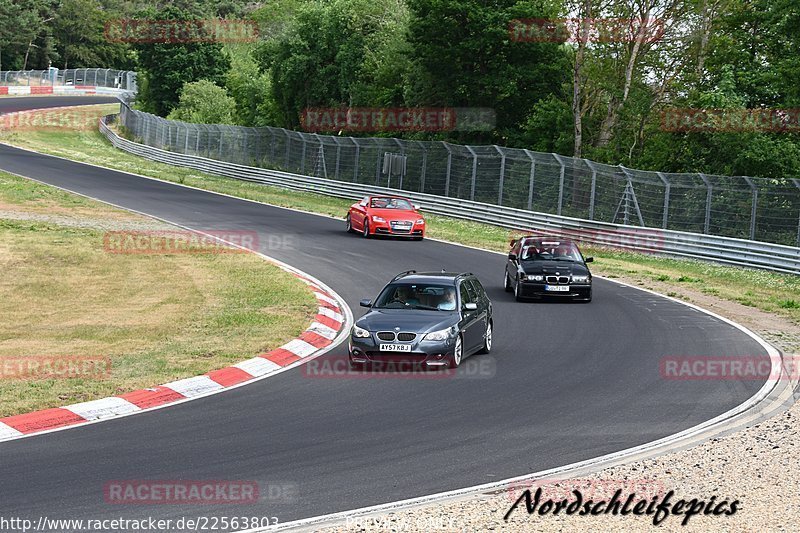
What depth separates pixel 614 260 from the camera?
102ft

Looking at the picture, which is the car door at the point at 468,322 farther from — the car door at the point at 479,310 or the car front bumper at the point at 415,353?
the car front bumper at the point at 415,353

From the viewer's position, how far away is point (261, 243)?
31062 mm

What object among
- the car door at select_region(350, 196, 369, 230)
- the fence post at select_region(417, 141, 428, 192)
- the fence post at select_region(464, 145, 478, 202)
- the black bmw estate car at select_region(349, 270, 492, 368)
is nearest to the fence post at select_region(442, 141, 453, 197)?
the fence post at select_region(417, 141, 428, 192)

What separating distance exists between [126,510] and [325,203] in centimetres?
3701

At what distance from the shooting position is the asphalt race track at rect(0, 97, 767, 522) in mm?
9328

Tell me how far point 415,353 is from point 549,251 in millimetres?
9350

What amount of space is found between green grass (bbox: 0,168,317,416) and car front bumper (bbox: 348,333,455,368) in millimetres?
1910

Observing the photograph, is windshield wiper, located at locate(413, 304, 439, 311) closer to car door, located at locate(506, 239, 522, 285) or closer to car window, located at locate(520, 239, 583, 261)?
car door, located at locate(506, 239, 522, 285)

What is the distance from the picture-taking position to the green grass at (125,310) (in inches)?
567

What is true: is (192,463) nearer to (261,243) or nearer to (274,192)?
(261,243)

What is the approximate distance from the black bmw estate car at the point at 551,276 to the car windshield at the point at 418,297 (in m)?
6.20

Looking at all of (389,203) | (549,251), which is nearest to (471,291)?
(549,251)

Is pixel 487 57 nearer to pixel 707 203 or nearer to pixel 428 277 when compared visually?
pixel 707 203

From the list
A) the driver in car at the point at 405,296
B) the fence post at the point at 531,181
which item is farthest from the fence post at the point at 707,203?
the driver in car at the point at 405,296
